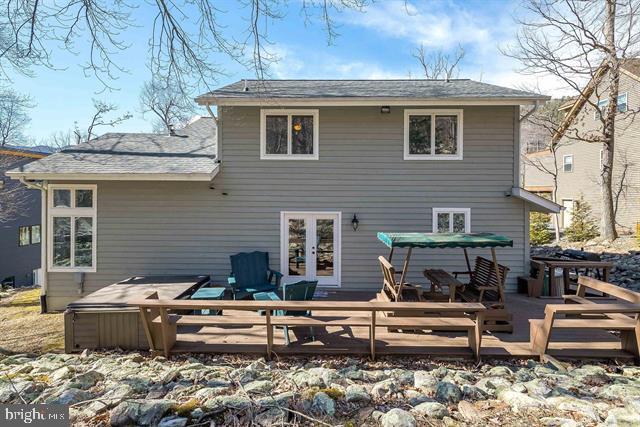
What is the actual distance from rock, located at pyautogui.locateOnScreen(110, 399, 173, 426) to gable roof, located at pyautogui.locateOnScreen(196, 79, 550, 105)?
5.58 m

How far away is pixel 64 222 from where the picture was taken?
779cm

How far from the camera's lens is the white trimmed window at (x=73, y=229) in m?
7.75

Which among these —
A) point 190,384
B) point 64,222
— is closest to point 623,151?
point 190,384

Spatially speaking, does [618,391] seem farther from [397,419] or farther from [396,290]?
[396,290]

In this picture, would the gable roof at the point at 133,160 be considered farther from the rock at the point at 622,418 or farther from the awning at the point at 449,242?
the rock at the point at 622,418

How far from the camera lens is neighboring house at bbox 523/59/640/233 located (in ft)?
50.9

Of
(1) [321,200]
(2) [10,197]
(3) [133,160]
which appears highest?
(3) [133,160]

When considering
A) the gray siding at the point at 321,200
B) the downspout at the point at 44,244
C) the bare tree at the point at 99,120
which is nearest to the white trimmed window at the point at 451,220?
the gray siding at the point at 321,200

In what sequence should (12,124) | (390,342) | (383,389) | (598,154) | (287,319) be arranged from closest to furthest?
(383,389), (287,319), (390,342), (12,124), (598,154)

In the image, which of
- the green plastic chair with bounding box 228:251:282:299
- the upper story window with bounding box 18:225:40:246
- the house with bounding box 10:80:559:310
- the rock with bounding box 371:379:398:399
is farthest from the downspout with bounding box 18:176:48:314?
the upper story window with bounding box 18:225:40:246

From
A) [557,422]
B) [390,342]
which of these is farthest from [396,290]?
[557,422]

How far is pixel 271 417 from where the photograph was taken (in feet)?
9.27

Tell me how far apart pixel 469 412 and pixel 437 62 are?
74.6ft

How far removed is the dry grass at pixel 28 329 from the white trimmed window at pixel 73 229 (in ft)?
3.79
